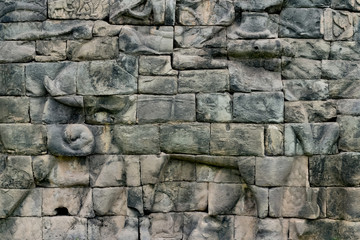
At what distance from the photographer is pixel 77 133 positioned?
727 cm

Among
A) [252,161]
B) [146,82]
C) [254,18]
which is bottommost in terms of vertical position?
[252,161]

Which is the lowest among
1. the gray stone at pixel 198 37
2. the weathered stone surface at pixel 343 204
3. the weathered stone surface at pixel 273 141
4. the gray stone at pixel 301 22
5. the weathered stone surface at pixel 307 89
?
the weathered stone surface at pixel 343 204

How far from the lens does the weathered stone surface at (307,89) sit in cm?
734

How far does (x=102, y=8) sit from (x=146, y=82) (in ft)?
4.07

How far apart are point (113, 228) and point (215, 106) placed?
7.57 ft

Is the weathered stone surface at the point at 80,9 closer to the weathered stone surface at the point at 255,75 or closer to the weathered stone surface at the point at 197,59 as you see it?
the weathered stone surface at the point at 197,59

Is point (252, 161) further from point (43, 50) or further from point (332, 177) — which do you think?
point (43, 50)

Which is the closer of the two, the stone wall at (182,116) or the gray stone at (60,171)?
the stone wall at (182,116)

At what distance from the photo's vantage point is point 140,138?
24.0ft

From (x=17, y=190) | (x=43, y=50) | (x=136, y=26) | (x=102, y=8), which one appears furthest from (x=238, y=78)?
(x=17, y=190)

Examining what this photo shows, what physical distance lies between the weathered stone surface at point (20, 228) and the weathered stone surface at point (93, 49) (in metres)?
2.45

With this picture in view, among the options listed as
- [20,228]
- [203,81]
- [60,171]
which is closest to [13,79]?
[60,171]

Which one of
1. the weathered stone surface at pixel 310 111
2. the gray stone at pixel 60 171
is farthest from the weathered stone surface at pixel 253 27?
the gray stone at pixel 60 171

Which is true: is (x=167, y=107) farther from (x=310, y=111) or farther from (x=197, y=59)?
(x=310, y=111)
